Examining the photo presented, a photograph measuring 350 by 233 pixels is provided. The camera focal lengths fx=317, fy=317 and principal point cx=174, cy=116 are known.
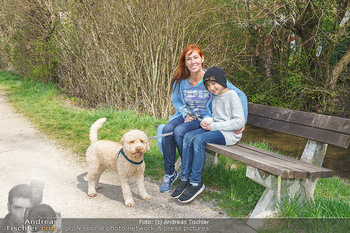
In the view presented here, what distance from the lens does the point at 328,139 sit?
135 inches

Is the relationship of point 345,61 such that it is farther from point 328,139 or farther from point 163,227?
point 163,227

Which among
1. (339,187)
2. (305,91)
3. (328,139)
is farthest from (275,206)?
(305,91)

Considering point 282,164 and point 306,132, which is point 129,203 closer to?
point 282,164

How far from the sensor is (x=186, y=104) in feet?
13.9

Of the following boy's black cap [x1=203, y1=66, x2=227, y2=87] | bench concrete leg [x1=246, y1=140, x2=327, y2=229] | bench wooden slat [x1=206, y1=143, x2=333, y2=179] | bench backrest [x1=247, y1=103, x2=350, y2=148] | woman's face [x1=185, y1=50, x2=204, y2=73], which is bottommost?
bench concrete leg [x1=246, y1=140, x2=327, y2=229]

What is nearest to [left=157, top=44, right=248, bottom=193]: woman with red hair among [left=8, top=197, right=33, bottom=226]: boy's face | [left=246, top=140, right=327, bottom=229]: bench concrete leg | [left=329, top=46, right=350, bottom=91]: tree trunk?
[left=246, top=140, right=327, bottom=229]: bench concrete leg

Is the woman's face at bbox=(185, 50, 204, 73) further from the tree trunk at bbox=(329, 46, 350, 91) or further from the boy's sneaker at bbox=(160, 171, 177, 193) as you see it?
the tree trunk at bbox=(329, 46, 350, 91)

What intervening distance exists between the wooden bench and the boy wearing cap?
124mm

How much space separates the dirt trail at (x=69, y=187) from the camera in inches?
127

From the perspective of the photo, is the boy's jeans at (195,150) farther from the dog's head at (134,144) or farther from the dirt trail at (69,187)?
the dog's head at (134,144)

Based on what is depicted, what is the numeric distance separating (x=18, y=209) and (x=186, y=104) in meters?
2.32

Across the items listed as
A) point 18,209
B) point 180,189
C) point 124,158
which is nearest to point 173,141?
point 180,189

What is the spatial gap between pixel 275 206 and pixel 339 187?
71.2 inches

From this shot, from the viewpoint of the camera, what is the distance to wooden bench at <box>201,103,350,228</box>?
9.47 feet
